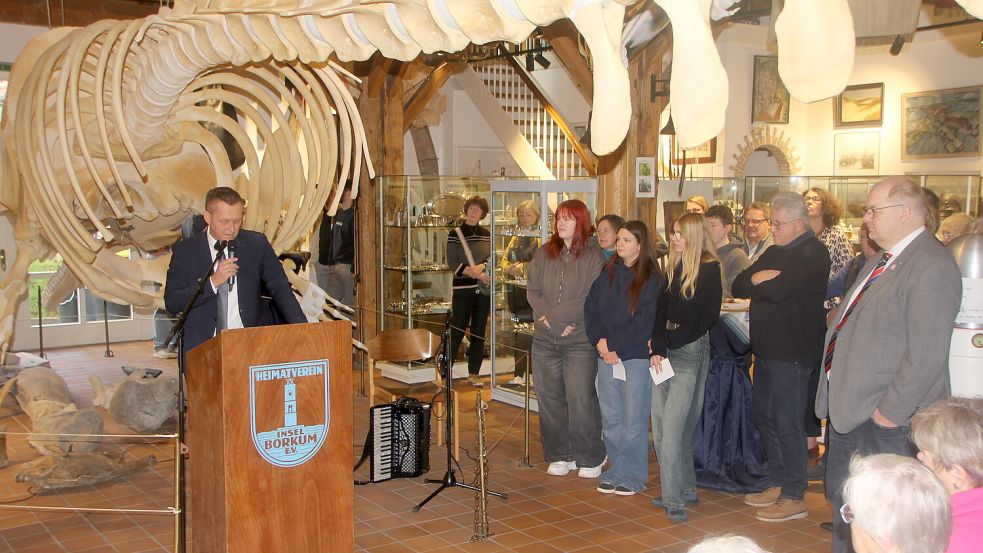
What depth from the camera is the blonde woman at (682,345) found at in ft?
15.8

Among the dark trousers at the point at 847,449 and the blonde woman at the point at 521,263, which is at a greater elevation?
the blonde woman at the point at 521,263

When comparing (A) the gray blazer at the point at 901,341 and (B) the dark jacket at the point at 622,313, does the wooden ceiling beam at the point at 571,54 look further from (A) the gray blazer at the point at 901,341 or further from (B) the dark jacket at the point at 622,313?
(A) the gray blazer at the point at 901,341

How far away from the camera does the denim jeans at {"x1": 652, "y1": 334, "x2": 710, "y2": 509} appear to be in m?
4.89

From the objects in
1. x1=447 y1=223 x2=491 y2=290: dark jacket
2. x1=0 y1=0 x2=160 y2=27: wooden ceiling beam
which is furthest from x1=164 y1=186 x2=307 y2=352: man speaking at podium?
x1=0 y1=0 x2=160 y2=27: wooden ceiling beam

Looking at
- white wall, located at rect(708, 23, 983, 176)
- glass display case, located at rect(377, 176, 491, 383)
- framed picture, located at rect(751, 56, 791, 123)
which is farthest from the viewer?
framed picture, located at rect(751, 56, 791, 123)

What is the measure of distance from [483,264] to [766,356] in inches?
147

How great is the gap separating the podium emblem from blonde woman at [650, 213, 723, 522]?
2.23 meters

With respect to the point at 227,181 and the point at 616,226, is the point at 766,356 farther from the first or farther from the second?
the point at 227,181

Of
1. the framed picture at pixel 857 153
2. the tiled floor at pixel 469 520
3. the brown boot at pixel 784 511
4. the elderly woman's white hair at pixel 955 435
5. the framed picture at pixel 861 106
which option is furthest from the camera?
the framed picture at pixel 857 153

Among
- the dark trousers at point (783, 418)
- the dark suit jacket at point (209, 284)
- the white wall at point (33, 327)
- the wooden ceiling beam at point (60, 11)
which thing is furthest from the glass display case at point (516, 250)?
the wooden ceiling beam at point (60, 11)

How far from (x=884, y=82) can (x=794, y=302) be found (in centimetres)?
937

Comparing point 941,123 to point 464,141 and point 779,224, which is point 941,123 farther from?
point 779,224

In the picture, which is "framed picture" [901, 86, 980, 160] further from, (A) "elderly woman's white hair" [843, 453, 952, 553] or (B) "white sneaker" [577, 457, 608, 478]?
(A) "elderly woman's white hair" [843, 453, 952, 553]

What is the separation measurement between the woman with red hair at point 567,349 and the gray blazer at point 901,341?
6.85 feet
